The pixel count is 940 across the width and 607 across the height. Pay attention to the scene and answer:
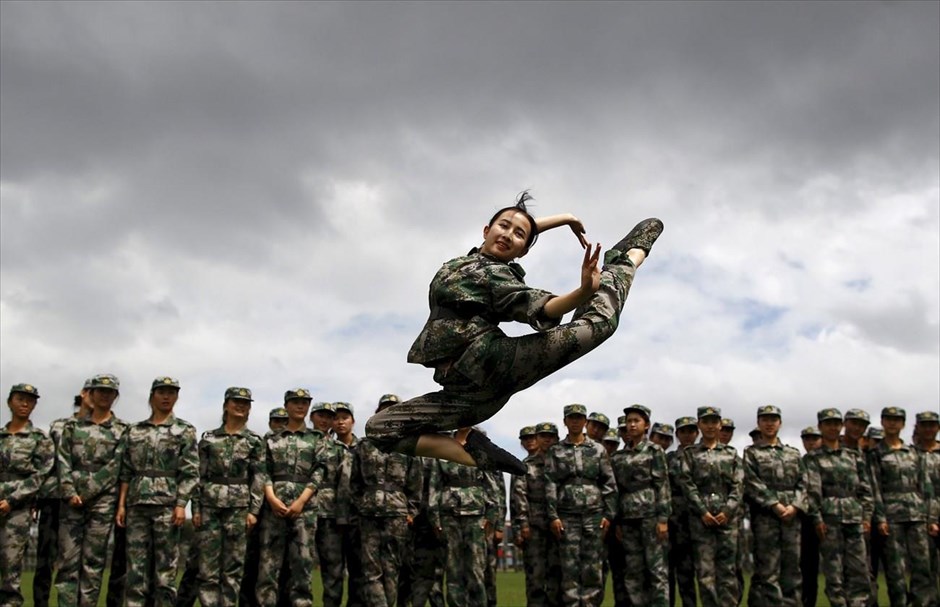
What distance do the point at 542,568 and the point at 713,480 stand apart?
2552 millimetres

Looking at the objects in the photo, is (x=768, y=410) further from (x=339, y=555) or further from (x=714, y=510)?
(x=339, y=555)

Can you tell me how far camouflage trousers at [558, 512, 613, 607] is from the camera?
456 inches

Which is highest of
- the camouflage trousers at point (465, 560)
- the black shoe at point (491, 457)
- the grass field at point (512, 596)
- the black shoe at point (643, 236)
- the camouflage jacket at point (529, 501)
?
the black shoe at point (643, 236)

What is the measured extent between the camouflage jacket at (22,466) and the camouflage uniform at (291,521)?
2517mm

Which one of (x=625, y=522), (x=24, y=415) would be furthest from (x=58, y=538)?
(x=625, y=522)

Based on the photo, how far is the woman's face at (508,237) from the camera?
5.56 meters

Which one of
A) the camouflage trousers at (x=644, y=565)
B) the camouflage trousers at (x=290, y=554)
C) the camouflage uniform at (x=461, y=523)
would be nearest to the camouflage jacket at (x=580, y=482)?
the camouflage trousers at (x=644, y=565)

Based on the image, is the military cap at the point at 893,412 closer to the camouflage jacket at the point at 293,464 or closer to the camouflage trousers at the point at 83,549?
the camouflage jacket at the point at 293,464

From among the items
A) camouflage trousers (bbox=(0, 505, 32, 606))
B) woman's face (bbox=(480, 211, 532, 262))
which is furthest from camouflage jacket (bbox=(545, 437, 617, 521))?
woman's face (bbox=(480, 211, 532, 262))

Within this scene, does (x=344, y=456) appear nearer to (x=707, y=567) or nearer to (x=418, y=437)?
(x=707, y=567)

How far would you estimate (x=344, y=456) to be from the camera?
11.8 metres

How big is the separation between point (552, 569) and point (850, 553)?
406cm

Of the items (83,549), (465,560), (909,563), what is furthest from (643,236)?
(909,563)

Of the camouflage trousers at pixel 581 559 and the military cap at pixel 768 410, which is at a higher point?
the military cap at pixel 768 410
